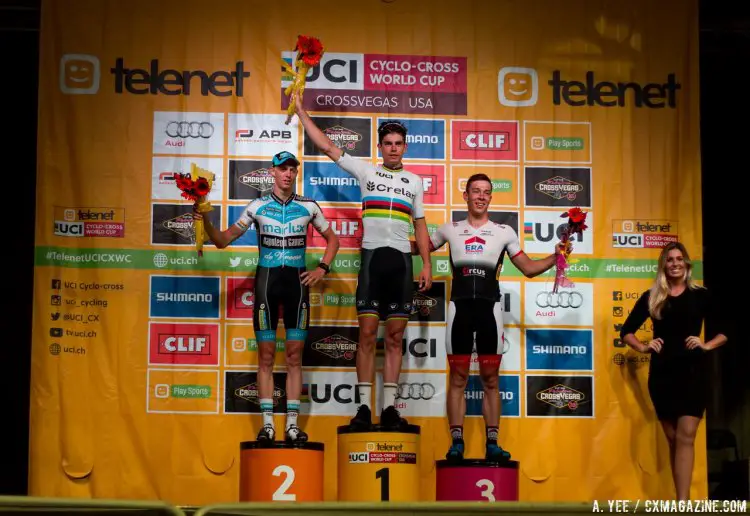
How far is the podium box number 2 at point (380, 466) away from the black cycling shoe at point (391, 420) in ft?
0.13

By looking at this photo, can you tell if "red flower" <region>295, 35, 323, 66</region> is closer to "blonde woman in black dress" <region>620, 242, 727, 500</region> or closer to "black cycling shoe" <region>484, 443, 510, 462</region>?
"blonde woman in black dress" <region>620, 242, 727, 500</region>

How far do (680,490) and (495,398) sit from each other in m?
1.12

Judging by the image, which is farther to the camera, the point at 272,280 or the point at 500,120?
the point at 500,120

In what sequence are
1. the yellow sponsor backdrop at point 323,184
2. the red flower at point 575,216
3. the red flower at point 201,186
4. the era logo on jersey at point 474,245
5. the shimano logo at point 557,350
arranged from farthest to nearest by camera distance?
the shimano logo at point 557,350, the yellow sponsor backdrop at point 323,184, the era logo on jersey at point 474,245, the red flower at point 575,216, the red flower at point 201,186

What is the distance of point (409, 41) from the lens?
6395mm

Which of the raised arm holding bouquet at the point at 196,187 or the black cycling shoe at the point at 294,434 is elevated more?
the raised arm holding bouquet at the point at 196,187

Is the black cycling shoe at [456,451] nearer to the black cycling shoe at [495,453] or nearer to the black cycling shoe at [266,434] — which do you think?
the black cycling shoe at [495,453]

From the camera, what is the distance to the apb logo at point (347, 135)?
20.7ft

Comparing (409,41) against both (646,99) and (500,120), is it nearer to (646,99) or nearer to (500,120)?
(500,120)

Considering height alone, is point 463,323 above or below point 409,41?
below

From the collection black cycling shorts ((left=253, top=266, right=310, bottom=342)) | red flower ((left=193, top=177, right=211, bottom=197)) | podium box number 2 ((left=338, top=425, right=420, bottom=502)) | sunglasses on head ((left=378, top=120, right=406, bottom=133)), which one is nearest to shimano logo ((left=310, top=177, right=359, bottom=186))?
sunglasses on head ((left=378, top=120, right=406, bottom=133))

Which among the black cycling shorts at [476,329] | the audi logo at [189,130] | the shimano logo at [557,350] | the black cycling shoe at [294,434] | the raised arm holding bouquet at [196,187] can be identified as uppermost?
the audi logo at [189,130]

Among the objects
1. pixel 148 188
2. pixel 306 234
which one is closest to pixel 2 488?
pixel 148 188

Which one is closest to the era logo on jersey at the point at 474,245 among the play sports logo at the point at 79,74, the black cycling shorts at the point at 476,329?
the black cycling shorts at the point at 476,329
